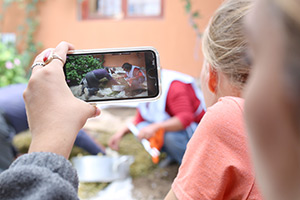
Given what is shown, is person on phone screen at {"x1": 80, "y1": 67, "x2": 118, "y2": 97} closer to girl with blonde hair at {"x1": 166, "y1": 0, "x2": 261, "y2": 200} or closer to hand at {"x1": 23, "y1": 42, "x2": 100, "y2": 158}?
hand at {"x1": 23, "y1": 42, "x2": 100, "y2": 158}

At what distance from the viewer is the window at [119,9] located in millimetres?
4621

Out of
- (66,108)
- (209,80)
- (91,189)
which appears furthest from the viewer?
(91,189)

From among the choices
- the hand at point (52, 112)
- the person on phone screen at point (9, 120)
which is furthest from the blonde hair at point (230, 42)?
the person on phone screen at point (9, 120)

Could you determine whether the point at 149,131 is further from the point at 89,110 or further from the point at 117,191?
the point at 89,110

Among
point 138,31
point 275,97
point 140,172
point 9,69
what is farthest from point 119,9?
point 275,97

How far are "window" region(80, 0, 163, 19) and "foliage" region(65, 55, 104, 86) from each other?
381cm

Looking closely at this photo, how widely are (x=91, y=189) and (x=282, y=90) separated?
2234 mm

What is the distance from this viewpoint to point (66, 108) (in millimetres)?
689

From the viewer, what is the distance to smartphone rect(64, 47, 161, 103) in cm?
84

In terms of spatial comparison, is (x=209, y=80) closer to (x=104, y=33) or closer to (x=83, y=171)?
(x=83, y=171)

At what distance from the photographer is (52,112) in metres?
0.68

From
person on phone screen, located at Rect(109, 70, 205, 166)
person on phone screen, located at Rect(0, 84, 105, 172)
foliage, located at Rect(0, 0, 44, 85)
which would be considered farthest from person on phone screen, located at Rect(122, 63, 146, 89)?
foliage, located at Rect(0, 0, 44, 85)

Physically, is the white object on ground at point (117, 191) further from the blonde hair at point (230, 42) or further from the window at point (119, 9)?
the window at point (119, 9)

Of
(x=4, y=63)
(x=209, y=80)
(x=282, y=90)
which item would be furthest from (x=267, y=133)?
(x=4, y=63)
